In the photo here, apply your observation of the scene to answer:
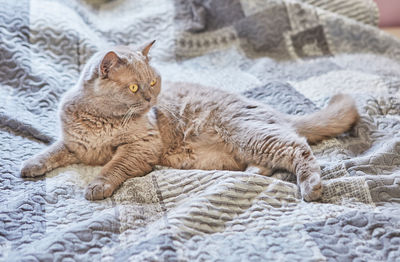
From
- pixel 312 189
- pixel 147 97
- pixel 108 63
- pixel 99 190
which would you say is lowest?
pixel 312 189

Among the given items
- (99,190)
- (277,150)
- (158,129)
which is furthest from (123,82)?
(277,150)

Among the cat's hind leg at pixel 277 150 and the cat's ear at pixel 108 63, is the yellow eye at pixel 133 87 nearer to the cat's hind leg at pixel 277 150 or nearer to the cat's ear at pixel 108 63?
the cat's ear at pixel 108 63

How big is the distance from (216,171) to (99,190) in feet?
1.34

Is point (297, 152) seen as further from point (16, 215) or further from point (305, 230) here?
point (16, 215)

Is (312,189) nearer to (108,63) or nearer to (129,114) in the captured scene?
(129,114)

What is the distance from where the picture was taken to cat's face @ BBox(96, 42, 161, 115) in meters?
1.44

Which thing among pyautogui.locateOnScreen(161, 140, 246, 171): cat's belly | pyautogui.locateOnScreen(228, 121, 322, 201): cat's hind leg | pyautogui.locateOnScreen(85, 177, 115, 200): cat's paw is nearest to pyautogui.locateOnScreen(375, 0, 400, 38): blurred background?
pyautogui.locateOnScreen(228, 121, 322, 201): cat's hind leg

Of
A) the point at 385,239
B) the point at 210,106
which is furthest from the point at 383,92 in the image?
the point at 385,239

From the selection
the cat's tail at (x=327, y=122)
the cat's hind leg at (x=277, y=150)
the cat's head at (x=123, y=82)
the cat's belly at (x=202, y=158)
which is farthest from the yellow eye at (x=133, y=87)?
the cat's tail at (x=327, y=122)

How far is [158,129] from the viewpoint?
1.68 meters

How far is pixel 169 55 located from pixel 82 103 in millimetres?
864

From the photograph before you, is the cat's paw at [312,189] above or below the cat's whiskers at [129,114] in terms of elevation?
below

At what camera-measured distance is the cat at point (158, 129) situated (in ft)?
4.77

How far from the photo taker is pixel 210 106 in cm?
172
